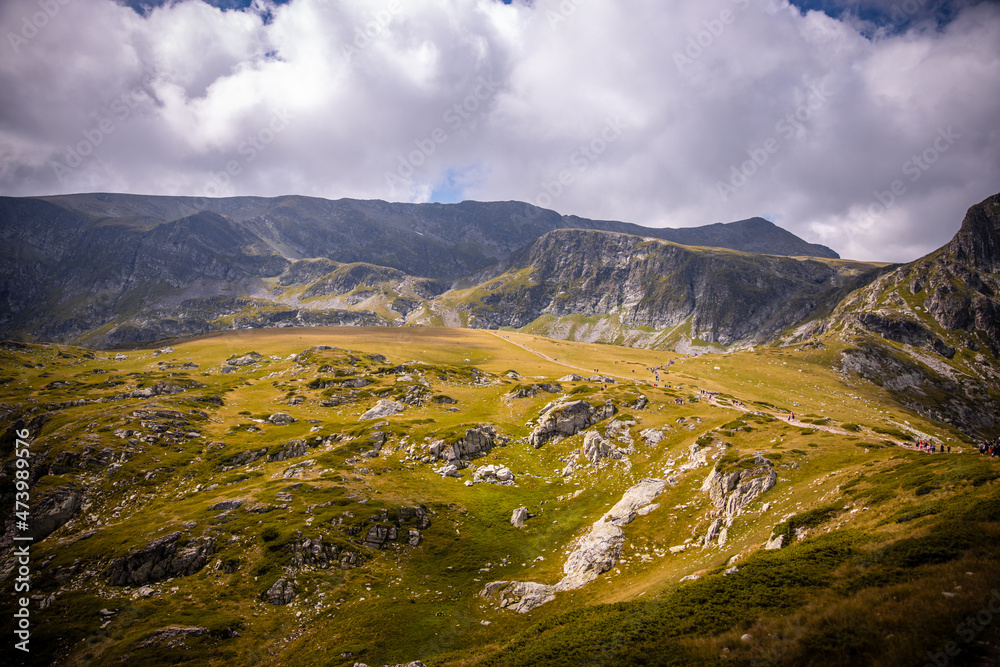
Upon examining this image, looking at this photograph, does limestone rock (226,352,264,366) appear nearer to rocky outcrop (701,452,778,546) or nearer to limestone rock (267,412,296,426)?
limestone rock (267,412,296,426)

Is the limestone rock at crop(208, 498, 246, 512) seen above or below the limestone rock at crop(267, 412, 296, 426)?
above

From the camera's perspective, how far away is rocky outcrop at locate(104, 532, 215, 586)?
118 feet

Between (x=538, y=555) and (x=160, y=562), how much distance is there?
35262 mm

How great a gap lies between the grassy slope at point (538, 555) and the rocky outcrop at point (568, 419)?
2.70 m

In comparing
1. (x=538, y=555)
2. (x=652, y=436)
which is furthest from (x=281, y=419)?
(x=652, y=436)

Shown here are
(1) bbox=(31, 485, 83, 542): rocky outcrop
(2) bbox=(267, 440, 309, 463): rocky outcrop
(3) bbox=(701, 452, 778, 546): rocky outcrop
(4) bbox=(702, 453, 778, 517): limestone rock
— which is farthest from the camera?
(2) bbox=(267, 440, 309, 463): rocky outcrop

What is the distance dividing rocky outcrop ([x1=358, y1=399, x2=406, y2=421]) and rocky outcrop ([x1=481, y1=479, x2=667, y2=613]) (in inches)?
2265

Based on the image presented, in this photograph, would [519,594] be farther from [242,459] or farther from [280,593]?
[242,459]

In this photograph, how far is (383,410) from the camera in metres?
88.9

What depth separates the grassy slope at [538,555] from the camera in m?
16.2

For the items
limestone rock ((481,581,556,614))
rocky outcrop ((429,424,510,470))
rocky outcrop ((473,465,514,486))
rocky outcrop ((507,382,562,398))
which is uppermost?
rocky outcrop ((507,382,562,398))

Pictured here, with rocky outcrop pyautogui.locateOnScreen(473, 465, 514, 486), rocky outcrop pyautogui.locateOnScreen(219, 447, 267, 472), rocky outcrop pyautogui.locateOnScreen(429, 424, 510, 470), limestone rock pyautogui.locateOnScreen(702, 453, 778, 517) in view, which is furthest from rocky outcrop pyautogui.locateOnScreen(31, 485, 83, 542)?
limestone rock pyautogui.locateOnScreen(702, 453, 778, 517)

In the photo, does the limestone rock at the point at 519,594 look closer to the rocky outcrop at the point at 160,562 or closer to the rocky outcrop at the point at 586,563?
the rocky outcrop at the point at 586,563

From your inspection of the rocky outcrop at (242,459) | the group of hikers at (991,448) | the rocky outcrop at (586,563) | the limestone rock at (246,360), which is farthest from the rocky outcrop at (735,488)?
the limestone rock at (246,360)
